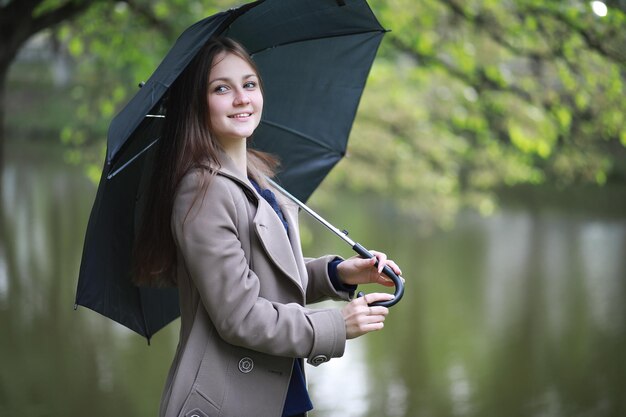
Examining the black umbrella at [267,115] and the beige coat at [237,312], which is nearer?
the beige coat at [237,312]

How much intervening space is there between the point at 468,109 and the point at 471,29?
7.06 ft

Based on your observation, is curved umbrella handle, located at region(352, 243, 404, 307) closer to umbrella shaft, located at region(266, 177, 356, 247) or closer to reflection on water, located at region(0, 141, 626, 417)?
umbrella shaft, located at region(266, 177, 356, 247)

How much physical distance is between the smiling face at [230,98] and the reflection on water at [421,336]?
5.52 meters

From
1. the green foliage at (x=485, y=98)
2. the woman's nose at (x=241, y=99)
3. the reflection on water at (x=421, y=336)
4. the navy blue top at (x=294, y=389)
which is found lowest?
the reflection on water at (x=421, y=336)

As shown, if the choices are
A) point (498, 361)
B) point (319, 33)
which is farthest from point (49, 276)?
point (319, 33)

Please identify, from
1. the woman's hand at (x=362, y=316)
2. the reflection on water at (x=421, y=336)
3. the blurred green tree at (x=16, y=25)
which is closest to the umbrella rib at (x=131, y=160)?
the woman's hand at (x=362, y=316)

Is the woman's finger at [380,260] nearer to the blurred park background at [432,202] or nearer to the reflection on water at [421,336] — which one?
the blurred park background at [432,202]

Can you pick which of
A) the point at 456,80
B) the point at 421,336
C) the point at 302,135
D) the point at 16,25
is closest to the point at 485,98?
the point at 456,80

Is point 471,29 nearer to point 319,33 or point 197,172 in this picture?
point 319,33

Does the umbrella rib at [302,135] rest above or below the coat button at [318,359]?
above

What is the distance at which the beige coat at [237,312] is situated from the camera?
1.92 meters

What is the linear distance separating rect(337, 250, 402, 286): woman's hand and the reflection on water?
208 inches

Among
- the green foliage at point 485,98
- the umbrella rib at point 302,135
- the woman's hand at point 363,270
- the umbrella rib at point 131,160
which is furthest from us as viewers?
the green foliage at point 485,98

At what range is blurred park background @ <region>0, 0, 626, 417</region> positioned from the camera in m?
6.38
